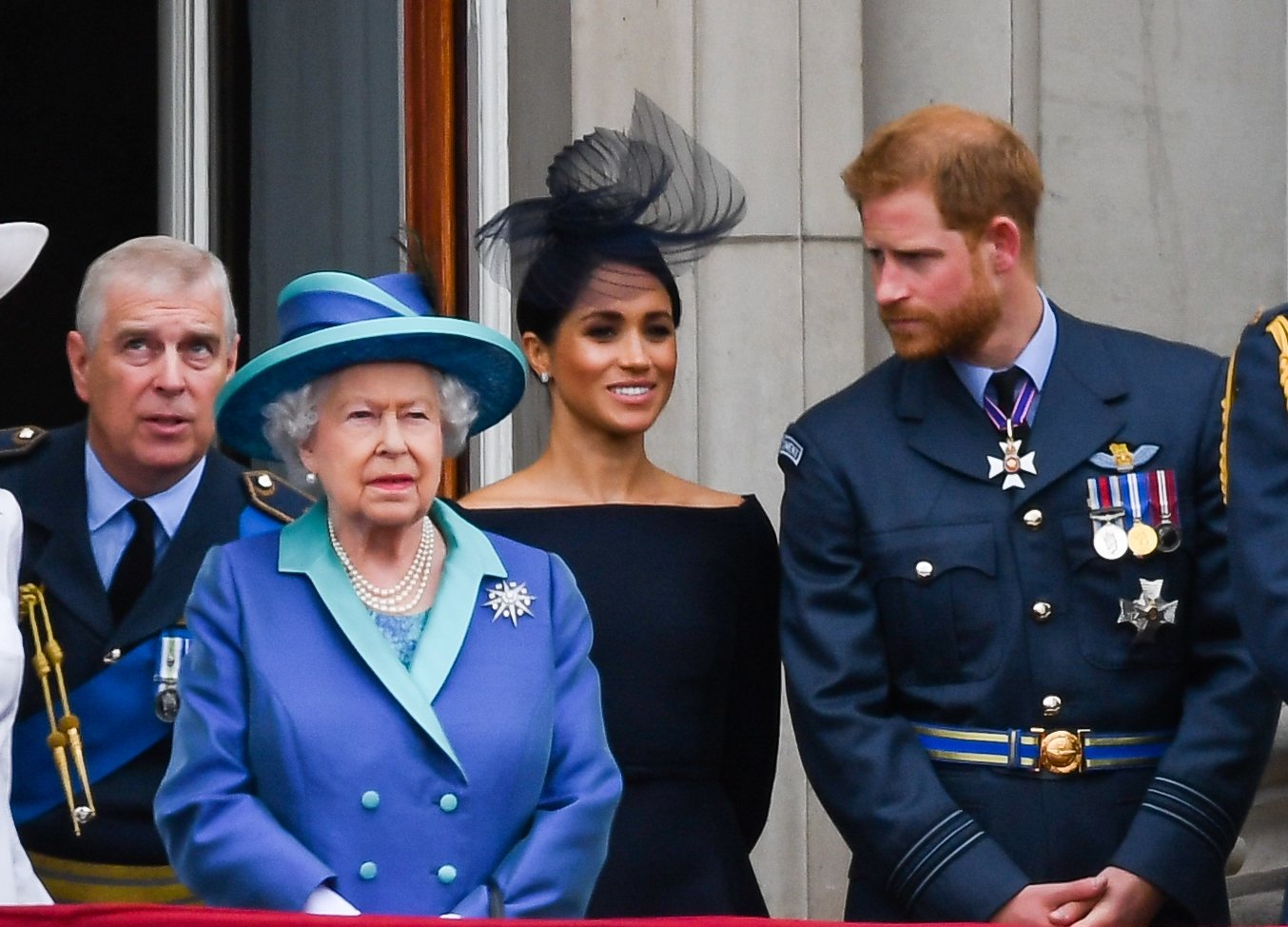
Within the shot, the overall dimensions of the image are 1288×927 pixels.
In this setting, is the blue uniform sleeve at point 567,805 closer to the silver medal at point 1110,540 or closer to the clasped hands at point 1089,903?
the clasped hands at point 1089,903

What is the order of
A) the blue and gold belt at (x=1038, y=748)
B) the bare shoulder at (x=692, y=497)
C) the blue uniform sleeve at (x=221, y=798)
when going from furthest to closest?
the bare shoulder at (x=692, y=497)
the blue and gold belt at (x=1038, y=748)
the blue uniform sleeve at (x=221, y=798)

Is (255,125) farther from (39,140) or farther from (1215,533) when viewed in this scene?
(1215,533)

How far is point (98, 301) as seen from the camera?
358 centimetres

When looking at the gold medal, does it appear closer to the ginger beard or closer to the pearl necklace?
the ginger beard

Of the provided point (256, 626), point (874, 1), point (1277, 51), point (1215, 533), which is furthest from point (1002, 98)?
point (256, 626)

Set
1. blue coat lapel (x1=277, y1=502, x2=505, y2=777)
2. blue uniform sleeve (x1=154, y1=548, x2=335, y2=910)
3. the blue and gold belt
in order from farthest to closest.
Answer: the blue and gold belt
blue coat lapel (x1=277, y1=502, x2=505, y2=777)
blue uniform sleeve (x1=154, y1=548, x2=335, y2=910)

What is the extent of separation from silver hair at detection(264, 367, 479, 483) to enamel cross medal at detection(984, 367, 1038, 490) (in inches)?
32.8

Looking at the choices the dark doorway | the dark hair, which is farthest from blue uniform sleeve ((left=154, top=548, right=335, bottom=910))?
the dark doorway

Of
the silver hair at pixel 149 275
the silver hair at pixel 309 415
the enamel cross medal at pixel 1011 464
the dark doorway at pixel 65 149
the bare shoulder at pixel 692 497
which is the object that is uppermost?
the dark doorway at pixel 65 149

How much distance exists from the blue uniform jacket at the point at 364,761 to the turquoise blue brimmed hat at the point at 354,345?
0.21 meters

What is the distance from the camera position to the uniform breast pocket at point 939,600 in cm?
349

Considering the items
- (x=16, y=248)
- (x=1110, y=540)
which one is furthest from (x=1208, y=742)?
(x=16, y=248)

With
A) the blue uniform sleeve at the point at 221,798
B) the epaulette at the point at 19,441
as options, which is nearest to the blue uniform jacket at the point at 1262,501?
the blue uniform sleeve at the point at 221,798

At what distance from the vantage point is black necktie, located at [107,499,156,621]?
3512 millimetres
